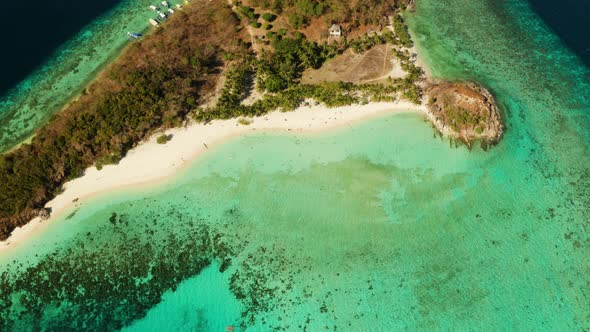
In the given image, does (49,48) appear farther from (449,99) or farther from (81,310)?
(449,99)

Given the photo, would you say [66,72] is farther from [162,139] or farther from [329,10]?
[329,10]

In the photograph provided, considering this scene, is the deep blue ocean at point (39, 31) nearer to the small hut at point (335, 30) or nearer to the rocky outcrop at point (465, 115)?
the rocky outcrop at point (465, 115)

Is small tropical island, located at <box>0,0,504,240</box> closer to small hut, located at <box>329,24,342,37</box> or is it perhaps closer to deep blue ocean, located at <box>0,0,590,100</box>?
small hut, located at <box>329,24,342,37</box>

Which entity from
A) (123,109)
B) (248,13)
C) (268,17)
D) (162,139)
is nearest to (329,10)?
(268,17)

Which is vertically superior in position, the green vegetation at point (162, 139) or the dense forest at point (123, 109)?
the dense forest at point (123, 109)

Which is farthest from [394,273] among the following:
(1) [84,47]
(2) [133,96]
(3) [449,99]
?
(1) [84,47]

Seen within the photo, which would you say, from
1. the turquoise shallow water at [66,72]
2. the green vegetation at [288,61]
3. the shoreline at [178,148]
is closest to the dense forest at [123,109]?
the shoreline at [178,148]
